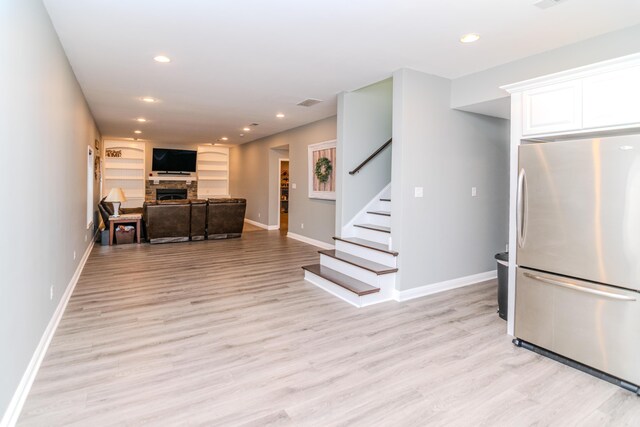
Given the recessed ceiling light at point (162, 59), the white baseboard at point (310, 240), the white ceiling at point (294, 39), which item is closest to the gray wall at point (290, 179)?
the white baseboard at point (310, 240)

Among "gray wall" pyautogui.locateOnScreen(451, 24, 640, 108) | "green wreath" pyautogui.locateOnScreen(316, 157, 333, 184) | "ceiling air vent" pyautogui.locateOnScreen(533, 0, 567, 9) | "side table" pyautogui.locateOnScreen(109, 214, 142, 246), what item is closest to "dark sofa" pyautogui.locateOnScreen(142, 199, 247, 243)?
"side table" pyautogui.locateOnScreen(109, 214, 142, 246)

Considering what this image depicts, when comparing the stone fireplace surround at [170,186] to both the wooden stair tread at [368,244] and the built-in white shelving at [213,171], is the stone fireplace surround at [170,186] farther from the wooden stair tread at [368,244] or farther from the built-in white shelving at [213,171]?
the wooden stair tread at [368,244]

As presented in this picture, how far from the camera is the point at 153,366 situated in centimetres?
246

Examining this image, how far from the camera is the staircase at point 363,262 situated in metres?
3.90

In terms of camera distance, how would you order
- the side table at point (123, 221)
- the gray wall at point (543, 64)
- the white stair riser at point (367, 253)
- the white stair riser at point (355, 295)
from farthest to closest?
the side table at point (123, 221) → the white stair riser at point (367, 253) → the white stair riser at point (355, 295) → the gray wall at point (543, 64)

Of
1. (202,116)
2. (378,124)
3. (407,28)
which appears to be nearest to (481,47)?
(407,28)

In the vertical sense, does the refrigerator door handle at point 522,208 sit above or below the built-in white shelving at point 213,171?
below

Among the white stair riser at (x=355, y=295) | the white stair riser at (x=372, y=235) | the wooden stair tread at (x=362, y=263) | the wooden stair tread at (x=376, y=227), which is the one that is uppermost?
the wooden stair tread at (x=376, y=227)

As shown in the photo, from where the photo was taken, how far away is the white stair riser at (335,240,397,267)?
13.3ft

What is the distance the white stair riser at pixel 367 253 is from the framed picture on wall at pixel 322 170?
1921 millimetres

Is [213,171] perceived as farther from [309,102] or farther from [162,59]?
[162,59]

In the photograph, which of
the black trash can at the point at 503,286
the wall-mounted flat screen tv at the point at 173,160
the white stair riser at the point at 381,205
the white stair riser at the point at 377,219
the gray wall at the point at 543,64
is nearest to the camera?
the gray wall at the point at 543,64

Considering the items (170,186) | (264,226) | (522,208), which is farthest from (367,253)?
(170,186)

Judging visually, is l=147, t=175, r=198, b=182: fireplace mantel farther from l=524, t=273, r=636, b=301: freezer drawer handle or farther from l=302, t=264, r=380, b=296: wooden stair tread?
l=524, t=273, r=636, b=301: freezer drawer handle
